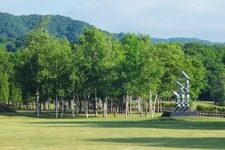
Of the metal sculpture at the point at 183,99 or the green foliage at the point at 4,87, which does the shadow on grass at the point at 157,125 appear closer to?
the metal sculpture at the point at 183,99

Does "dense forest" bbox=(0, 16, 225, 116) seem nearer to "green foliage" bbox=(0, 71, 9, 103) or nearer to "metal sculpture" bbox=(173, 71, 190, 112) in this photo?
"metal sculpture" bbox=(173, 71, 190, 112)

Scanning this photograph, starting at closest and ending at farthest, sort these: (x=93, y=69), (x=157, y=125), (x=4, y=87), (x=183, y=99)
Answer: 1. (x=157, y=125)
2. (x=183, y=99)
3. (x=93, y=69)
4. (x=4, y=87)

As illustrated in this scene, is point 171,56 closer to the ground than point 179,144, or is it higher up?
higher up

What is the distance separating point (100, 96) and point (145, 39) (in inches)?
738

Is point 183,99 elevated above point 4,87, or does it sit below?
below

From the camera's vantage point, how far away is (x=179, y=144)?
3419 centimetres

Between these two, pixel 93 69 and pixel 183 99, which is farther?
pixel 93 69

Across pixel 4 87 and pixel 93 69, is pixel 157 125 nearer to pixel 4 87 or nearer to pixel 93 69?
pixel 93 69

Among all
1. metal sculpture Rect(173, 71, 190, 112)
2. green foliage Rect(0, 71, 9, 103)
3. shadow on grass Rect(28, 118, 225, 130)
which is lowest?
shadow on grass Rect(28, 118, 225, 130)

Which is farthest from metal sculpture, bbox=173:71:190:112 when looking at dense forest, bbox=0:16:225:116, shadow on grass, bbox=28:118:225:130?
dense forest, bbox=0:16:225:116

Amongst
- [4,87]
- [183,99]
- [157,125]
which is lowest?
[157,125]

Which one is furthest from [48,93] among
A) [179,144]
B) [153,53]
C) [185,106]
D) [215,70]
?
[215,70]

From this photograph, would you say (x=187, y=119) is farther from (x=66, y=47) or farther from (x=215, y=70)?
(x=215, y=70)

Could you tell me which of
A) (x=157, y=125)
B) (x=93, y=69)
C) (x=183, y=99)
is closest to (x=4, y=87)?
(x=93, y=69)
